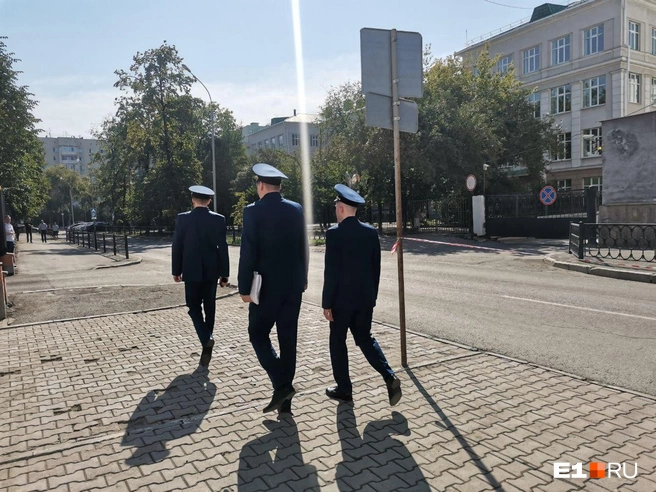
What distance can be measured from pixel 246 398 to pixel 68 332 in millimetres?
4083

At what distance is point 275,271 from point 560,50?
164 ft

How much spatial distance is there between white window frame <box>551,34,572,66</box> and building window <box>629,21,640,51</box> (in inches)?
176

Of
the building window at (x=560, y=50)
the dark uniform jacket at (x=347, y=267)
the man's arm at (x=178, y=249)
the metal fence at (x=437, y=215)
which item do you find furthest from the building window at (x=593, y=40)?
the dark uniform jacket at (x=347, y=267)

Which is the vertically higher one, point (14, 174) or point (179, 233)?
point (14, 174)

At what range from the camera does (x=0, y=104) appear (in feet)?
90.4

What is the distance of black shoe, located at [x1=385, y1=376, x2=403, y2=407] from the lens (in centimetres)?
425

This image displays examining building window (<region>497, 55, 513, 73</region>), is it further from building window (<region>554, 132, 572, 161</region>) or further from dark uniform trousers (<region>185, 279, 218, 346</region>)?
dark uniform trousers (<region>185, 279, 218, 346</region>)

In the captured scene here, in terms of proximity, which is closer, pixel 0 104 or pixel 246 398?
pixel 246 398

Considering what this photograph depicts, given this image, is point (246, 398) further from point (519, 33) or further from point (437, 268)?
point (519, 33)

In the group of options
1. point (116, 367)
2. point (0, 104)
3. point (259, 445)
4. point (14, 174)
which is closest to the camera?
point (259, 445)

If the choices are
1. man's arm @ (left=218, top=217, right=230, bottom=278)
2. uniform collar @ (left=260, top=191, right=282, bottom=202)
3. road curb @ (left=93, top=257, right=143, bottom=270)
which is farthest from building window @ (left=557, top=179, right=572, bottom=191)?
uniform collar @ (left=260, top=191, right=282, bottom=202)

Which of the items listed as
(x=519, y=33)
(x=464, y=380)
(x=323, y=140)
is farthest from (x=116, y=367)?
(x=519, y=33)

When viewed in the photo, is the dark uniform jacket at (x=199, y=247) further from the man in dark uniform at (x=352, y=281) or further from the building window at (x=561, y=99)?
the building window at (x=561, y=99)

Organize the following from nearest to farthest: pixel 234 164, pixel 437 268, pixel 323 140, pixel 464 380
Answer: pixel 464 380 < pixel 437 268 < pixel 323 140 < pixel 234 164
